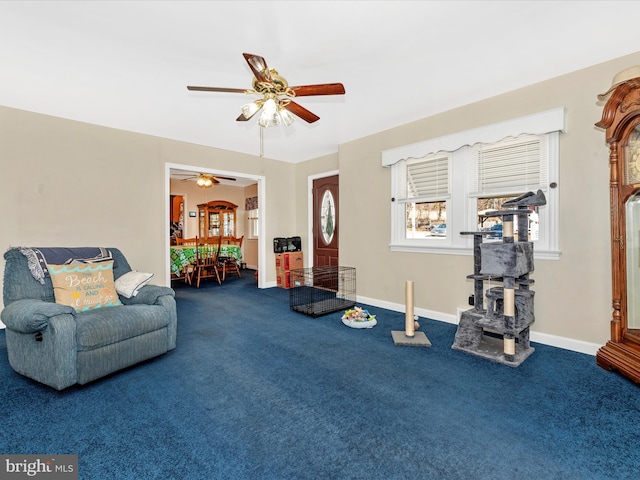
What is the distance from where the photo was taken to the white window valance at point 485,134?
107 inches

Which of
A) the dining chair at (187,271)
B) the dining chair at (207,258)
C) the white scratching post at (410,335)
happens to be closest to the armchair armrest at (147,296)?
the white scratching post at (410,335)

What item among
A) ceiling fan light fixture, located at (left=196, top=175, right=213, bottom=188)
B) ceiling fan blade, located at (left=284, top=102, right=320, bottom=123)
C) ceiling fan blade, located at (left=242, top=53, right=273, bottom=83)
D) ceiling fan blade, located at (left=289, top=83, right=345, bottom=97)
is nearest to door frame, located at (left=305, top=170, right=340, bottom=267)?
ceiling fan light fixture, located at (left=196, top=175, right=213, bottom=188)

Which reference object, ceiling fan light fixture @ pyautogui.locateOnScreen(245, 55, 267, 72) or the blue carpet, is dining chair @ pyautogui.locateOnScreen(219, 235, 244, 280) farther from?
ceiling fan light fixture @ pyautogui.locateOnScreen(245, 55, 267, 72)

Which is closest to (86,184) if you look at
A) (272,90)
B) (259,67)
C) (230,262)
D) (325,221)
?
(272,90)

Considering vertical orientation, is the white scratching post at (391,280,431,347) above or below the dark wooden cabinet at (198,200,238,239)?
below

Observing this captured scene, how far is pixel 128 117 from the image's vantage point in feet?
11.9

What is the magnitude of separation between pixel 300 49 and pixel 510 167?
2.38 meters

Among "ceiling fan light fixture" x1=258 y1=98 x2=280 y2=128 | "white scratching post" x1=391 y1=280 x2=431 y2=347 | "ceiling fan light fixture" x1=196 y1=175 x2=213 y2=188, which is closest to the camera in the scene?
"ceiling fan light fixture" x1=258 y1=98 x2=280 y2=128

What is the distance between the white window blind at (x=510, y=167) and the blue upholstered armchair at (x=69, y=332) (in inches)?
134

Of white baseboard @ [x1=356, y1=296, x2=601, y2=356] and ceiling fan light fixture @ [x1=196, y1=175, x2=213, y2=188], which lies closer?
white baseboard @ [x1=356, y1=296, x2=601, y2=356]

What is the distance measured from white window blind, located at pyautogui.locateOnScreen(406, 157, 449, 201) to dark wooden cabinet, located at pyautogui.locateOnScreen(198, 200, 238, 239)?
18.0 ft

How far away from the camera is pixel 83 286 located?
8.10ft

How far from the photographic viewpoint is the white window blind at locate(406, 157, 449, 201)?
3.59 metres

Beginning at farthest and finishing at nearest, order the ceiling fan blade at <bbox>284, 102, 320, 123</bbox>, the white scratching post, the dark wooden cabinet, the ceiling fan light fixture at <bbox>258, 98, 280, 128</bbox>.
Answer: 1. the dark wooden cabinet
2. the white scratching post
3. the ceiling fan blade at <bbox>284, 102, 320, 123</bbox>
4. the ceiling fan light fixture at <bbox>258, 98, 280, 128</bbox>
